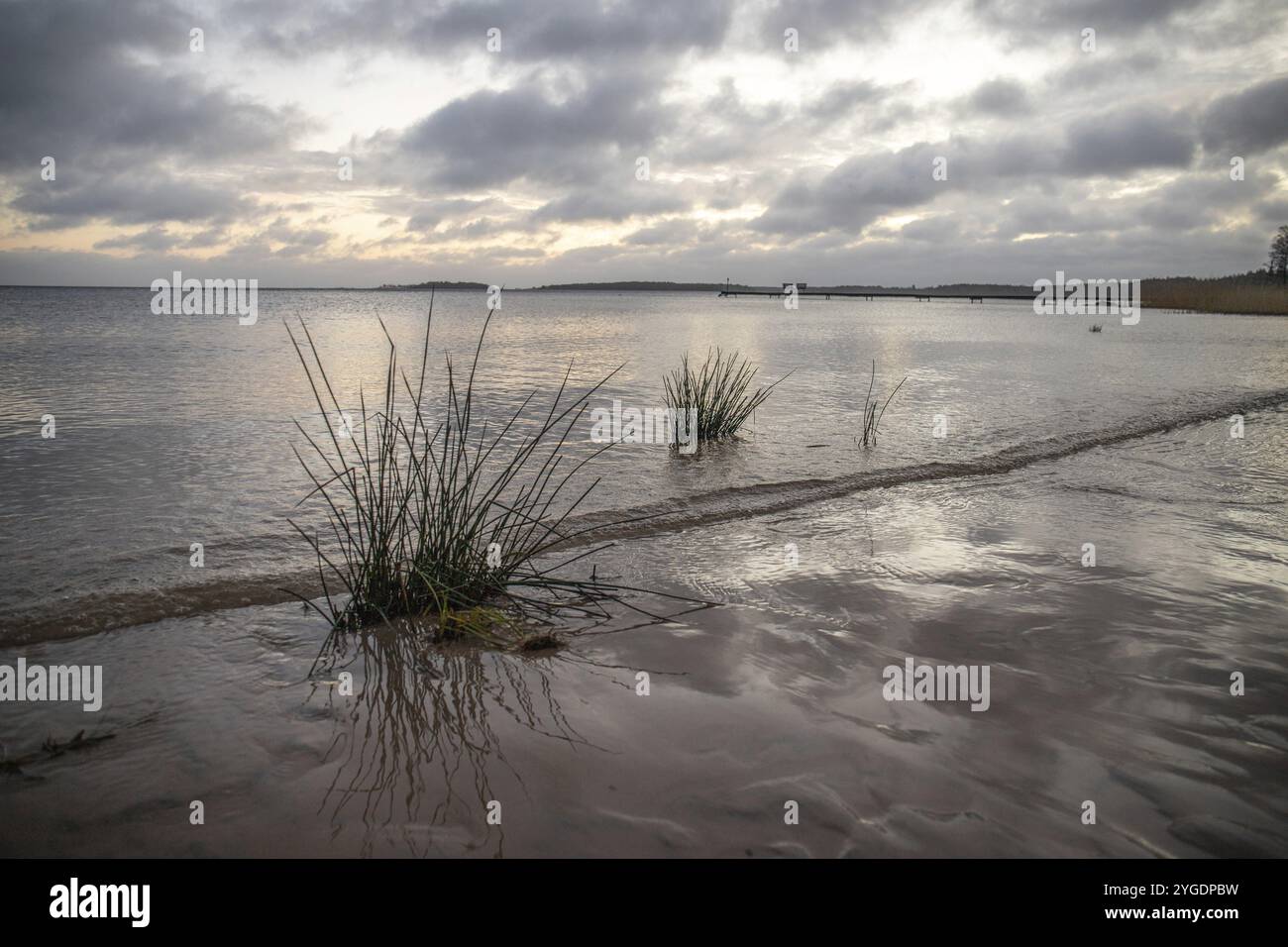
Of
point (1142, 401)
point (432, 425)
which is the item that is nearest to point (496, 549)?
point (432, 425)

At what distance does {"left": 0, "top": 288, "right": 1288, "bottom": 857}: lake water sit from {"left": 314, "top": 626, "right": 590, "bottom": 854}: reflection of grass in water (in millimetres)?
14

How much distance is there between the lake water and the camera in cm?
222

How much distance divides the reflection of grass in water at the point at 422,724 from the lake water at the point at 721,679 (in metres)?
0.01

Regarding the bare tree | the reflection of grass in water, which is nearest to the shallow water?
the reflection of grass in water

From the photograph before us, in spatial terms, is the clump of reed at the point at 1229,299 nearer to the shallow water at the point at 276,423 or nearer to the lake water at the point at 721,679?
the shallow water at the point at 276,423

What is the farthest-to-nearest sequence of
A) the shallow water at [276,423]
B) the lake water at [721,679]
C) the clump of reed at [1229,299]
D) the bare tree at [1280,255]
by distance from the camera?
the bare tree at [1280,255] < the clump of reed at [1229,299] < the shallow water at [276,423] < the lake water at [721,679]

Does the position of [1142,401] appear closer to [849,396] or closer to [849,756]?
[849,396]

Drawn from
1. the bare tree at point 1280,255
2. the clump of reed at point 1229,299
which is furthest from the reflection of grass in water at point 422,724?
the bare tree at point 1280,255

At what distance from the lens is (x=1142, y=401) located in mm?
12773

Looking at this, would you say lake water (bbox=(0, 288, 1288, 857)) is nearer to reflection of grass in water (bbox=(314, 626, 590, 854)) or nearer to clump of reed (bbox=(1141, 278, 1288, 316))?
reflection of grass in water (bbox=(314, 626, 590, 854))

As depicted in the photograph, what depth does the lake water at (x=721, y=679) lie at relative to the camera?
7.29 feet

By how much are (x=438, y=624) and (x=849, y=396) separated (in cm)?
1129

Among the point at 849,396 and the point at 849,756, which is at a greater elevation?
the point at 849,396
